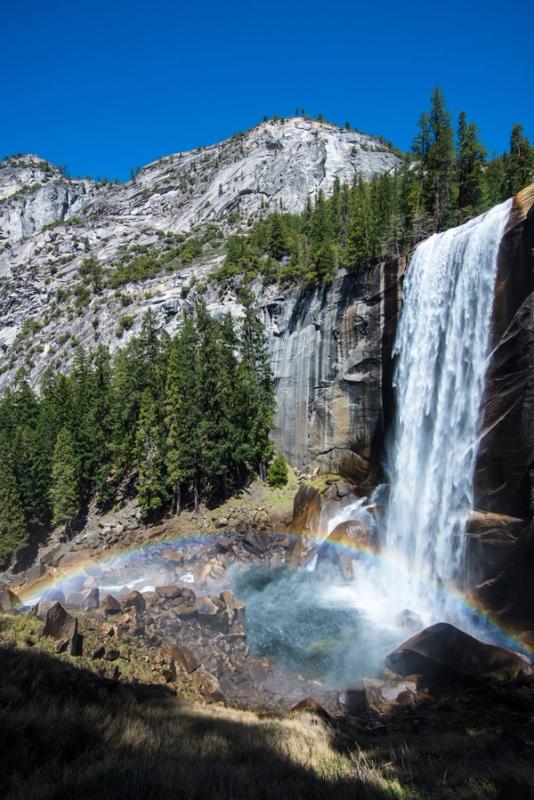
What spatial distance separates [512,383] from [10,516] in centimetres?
3865

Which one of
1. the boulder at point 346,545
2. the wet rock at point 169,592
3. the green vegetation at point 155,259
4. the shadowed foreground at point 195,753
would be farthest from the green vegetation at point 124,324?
the shadowed foreground at point 195,753

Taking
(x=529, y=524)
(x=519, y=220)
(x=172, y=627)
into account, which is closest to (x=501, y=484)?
(x=529, y=524)

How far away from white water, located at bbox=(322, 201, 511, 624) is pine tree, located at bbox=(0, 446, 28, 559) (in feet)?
91.1

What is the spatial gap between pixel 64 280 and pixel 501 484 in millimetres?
113292

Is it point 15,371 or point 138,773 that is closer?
point 138,773

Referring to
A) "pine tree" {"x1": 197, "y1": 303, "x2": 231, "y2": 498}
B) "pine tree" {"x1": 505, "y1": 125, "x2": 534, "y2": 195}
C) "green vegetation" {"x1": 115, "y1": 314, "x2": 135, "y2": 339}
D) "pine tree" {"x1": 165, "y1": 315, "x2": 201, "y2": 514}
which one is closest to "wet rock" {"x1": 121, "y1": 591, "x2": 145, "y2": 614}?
"pine tree" {"x1": 165, "y1": 315, "x2": 201, "y2": 514}

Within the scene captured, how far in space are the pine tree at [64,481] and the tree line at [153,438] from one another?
0.09 m

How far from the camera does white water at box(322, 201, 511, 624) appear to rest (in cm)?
2258

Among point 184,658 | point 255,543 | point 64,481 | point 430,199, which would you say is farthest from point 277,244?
point 184,658

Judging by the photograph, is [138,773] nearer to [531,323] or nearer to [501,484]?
[501,484]

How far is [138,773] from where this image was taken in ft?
18.7

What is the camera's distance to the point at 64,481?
1593 inches

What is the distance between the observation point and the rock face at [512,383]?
1928 centimetres

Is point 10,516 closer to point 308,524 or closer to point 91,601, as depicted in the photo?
point 91,601
